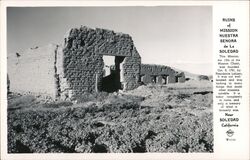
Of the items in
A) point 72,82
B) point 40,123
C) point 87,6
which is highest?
point 87,6

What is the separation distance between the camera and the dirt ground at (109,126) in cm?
625

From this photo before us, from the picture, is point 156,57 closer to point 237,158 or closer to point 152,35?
point 152,35

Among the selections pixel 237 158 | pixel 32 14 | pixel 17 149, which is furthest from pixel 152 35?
pixel 17 149

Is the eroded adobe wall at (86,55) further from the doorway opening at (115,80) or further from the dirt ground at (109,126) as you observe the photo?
the dirt ground at (109,126)

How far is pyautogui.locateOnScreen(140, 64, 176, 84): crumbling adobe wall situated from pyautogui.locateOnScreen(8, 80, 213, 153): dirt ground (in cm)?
544

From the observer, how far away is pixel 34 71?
9984mm

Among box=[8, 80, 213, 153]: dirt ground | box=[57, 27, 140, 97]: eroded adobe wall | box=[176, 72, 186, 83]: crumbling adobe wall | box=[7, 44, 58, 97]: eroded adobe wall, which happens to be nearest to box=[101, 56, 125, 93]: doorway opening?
box=[57, 27, 140, 97]: eroded adobe wall

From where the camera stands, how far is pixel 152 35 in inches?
334

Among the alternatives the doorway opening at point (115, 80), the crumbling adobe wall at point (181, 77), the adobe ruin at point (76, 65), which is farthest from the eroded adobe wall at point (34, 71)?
the crumbling adobe wall at point (181, 77)

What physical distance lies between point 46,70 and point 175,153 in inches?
175

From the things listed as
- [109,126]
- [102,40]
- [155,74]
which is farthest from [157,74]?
[109,126]

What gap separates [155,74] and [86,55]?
19.2ft

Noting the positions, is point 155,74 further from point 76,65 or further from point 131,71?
point 76,65

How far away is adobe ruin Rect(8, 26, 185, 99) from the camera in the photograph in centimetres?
885
